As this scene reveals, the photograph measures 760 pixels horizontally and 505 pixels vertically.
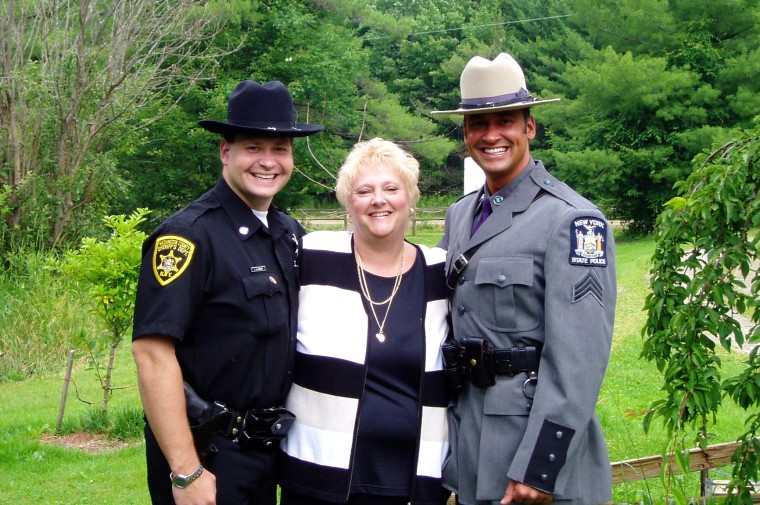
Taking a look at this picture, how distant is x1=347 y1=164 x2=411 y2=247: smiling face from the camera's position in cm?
323

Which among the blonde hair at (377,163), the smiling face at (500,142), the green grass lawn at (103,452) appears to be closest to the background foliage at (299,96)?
the green grass lawn at (103,452)

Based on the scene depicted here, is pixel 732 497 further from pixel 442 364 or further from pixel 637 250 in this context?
pixel 637 250

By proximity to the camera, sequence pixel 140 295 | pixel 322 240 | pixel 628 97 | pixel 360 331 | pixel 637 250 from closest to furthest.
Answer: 1. pixel 140 295
2. pixel 360 331
3. pixel 322 240
4. pixel 637 250
5. pixel 628 97

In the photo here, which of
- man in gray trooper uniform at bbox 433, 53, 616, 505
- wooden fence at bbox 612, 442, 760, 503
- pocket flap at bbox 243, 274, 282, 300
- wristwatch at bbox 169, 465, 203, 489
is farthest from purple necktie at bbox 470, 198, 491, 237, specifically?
wooden fence at bbox 612, 442, 760, 503

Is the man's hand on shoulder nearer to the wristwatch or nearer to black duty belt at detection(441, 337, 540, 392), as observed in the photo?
black duty belt at detection(441, 337, 540, 392)

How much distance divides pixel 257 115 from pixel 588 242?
1.26 meters

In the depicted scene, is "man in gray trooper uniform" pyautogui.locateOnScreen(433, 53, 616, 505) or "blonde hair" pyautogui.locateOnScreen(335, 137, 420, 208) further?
"blonde hair" pyautogui.locateOnScreen(335, 137, 420, 208)

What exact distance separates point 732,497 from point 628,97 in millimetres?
28337

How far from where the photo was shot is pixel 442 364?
3203 millimetres

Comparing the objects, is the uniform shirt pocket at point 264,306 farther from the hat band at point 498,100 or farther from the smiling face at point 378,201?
the hat band at point 498,100

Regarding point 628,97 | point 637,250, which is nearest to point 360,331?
point 637,250

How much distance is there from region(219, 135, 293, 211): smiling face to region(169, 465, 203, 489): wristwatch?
3.15 ft

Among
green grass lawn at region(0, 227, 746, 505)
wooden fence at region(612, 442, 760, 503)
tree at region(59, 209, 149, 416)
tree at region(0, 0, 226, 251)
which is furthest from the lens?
tree at region(0, 0, 226, 251)

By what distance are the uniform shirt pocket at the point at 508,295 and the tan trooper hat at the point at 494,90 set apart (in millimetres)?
549
